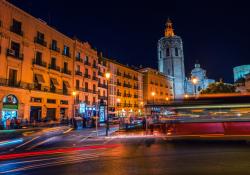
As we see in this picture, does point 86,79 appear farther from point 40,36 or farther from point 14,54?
point 14,54

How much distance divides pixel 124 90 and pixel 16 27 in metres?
35.7

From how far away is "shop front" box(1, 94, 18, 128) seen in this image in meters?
28.9

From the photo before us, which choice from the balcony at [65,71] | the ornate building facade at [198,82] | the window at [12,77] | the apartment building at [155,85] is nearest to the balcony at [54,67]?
the balcony at [65,71]

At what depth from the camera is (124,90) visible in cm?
6278

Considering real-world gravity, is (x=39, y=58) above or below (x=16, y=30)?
below

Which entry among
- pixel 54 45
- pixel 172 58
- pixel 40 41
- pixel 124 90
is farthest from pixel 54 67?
pixel 172 58

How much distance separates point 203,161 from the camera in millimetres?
8883

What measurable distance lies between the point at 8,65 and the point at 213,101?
86.8ft

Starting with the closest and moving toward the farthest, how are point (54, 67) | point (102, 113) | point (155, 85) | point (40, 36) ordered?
point (40, 36), point (54, 67), point (102, 113), point (155, 85)

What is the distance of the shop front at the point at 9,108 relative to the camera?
94.7ft

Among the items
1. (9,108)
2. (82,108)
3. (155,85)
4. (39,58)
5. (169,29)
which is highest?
(169,29)

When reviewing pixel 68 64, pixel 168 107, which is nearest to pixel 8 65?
pixel 68 64

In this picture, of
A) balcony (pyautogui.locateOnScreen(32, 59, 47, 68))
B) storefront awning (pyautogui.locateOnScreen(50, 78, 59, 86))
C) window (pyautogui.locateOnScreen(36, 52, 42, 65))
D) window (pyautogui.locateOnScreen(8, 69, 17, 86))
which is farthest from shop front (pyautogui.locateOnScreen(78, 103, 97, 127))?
window (pyautogui.locateOnScreen(8, 69, 17, 86))

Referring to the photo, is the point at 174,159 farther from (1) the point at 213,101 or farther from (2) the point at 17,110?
(2) the point at 17,110
